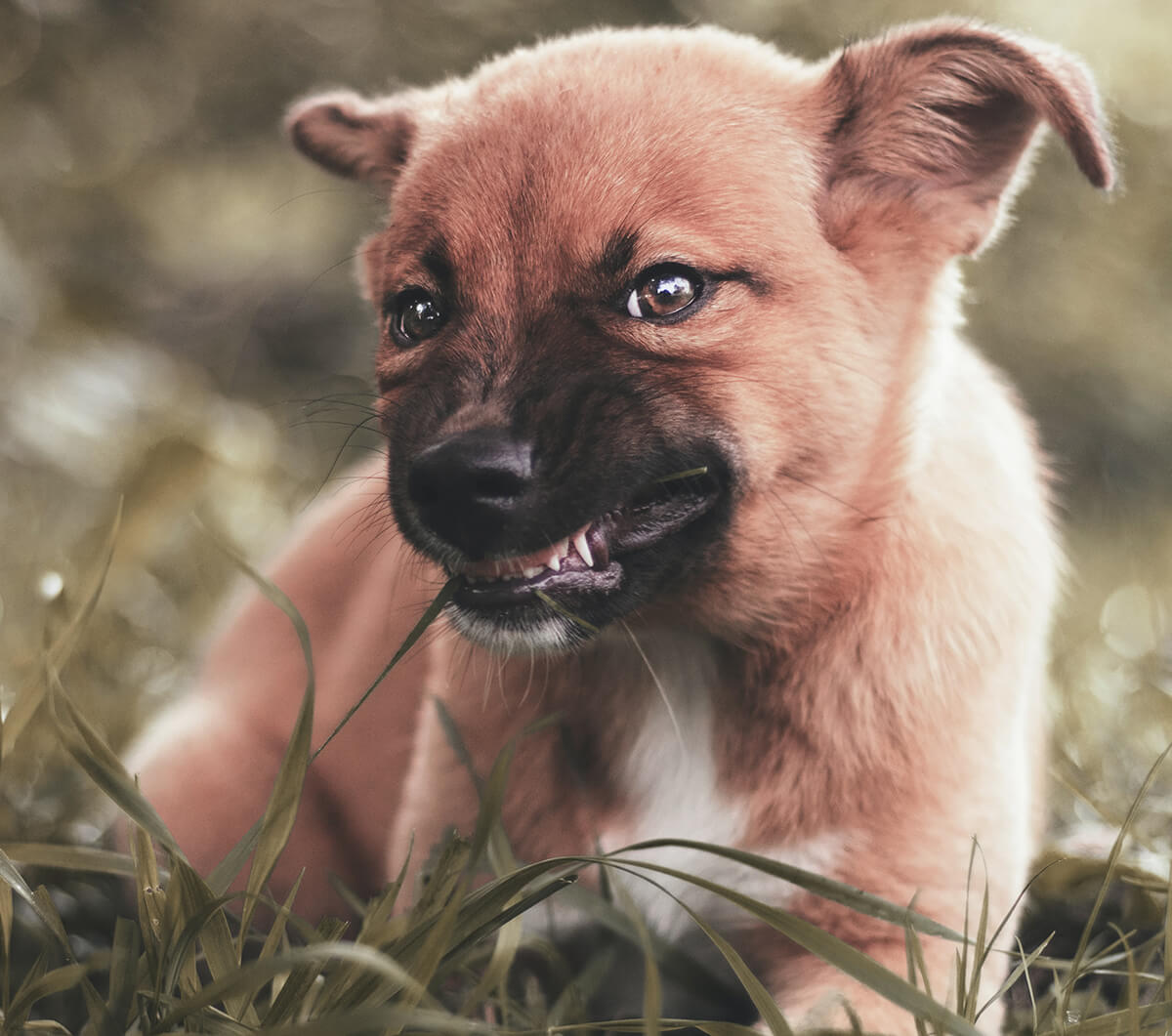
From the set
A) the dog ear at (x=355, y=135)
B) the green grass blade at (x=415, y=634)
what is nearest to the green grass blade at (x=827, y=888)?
the green grass blade at (x=415, y=634)

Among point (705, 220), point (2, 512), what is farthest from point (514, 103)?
point (2, 512)

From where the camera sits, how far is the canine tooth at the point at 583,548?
2.14 m

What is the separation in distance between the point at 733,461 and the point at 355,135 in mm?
1297

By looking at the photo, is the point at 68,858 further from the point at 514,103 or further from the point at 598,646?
the point at 514,103

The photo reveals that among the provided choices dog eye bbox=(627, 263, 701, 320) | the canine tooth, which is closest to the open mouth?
the canine tooth

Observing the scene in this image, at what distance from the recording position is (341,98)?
3006 millimetres

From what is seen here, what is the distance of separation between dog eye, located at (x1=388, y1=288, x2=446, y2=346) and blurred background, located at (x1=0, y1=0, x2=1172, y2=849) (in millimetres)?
476

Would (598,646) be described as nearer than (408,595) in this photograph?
Yes

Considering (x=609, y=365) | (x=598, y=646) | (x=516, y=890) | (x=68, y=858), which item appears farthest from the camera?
(x=598, y=646)

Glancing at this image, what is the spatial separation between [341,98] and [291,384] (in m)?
5.04

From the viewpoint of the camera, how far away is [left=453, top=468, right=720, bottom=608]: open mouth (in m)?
2.14

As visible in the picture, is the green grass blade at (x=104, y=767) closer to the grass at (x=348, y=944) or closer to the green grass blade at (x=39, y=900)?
the grass at (x=348, y=944)

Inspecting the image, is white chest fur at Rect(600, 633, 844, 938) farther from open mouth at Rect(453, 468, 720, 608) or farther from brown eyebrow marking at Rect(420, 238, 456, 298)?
brown eyebrow marking at Rect(420, 238, 456, 298)

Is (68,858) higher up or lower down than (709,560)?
lower down
